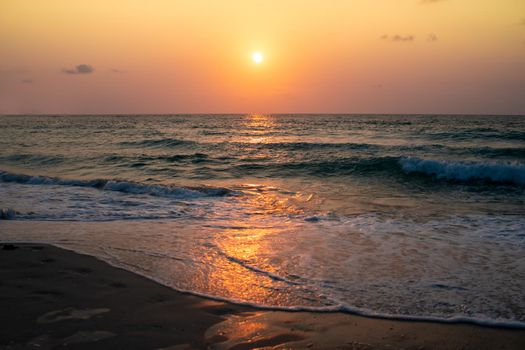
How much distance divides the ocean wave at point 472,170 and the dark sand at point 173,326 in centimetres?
1320

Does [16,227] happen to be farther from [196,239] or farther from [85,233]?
[196,239]

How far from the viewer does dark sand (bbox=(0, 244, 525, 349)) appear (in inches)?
148

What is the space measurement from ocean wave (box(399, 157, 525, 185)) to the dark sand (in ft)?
43.3

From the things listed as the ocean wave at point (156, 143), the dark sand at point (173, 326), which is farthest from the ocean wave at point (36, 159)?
the dark sand at point (173, 326)

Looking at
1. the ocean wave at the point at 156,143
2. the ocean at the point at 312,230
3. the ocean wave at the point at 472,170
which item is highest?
the ocean wave at the point at 156,143

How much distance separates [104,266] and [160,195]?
683 cm

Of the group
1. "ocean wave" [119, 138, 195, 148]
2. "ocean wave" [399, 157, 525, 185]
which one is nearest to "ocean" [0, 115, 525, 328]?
"ocean wave" [399, 157, 525, 185]

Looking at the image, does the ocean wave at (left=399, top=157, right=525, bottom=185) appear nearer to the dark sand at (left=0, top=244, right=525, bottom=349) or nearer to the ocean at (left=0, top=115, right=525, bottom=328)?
the ocean at (left=0, top=115, right=525, bottom=328)

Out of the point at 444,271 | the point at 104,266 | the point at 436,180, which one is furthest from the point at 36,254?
the point at 436,180

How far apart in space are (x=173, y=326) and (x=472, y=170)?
15378 millimetres

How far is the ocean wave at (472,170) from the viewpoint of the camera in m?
15.8

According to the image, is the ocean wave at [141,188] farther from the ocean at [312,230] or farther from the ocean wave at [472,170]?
the ocean wave at [472,170]

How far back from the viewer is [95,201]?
11.1 m

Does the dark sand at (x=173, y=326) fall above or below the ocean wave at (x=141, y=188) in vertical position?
below
